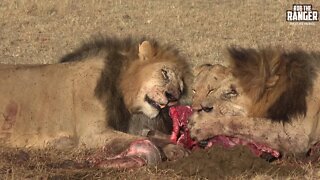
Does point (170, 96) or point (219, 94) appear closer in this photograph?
point (219, 94)

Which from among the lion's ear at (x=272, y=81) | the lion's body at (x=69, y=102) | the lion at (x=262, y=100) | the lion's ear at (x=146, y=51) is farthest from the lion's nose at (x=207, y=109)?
the lion's ear at (x=146, y=51)

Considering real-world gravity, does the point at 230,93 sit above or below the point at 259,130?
above

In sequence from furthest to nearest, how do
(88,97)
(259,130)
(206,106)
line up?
(88,97)
(206,106)
(259,130)

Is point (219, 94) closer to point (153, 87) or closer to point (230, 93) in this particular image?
point (230, 93)

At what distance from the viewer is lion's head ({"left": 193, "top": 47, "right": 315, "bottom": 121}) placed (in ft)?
17.7

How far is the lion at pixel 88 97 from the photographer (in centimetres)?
585

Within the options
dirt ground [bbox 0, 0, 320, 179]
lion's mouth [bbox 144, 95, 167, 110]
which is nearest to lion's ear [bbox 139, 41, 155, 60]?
lion's mouth [bbox 144, 95, 167, 110]

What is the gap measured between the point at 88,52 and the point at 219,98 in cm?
139

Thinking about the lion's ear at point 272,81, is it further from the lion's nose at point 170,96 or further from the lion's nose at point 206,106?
the lion's nose at point 170,96

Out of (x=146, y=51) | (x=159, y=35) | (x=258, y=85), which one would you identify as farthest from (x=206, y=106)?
(x=159, y=35)

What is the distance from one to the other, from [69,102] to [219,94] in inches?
48.1

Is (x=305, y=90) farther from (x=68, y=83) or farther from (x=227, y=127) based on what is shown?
(x=68, y=83)

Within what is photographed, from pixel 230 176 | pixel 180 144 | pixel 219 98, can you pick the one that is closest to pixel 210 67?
pixel 219 98

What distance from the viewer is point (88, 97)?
5.89 m
